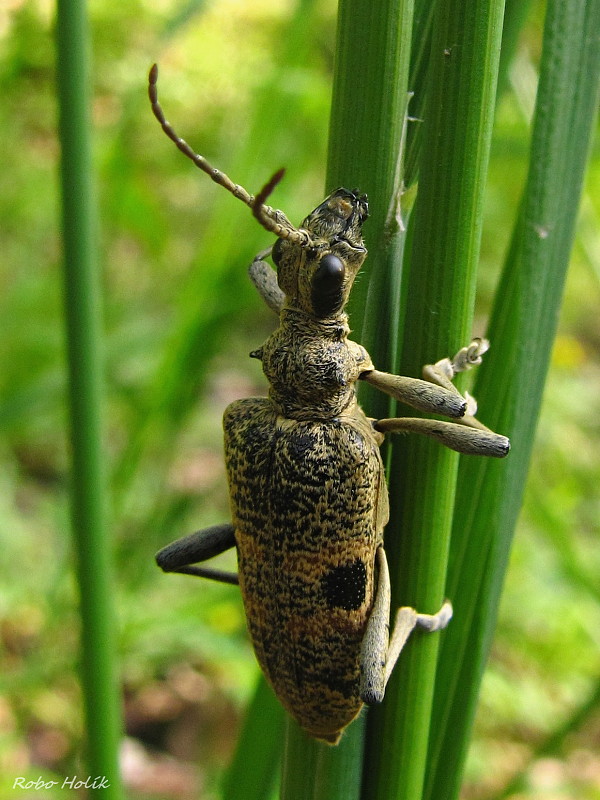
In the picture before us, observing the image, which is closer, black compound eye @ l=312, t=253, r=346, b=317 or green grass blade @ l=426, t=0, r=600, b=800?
green grass blade @ l=426, t=0, r=600, b=800

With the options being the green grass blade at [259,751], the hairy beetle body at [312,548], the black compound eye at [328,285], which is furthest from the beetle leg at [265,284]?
the green grass blade at [259,751]

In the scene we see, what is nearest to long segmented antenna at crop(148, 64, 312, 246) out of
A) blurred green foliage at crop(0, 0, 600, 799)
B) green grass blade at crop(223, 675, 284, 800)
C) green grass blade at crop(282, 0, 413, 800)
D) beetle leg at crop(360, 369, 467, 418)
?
green grass blade at crop(282, 0, 413, 800)

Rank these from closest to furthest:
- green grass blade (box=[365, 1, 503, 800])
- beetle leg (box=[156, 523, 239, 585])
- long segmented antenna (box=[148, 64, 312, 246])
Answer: green grass blade (box=[365, 1, 503, 800])
long segmented antenna (box=[148, 64, 312, 246])
beetle leg (box=[156, 523, 239, 585])

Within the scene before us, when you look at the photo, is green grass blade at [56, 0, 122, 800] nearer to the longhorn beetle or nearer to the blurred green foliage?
the longhorn beetle

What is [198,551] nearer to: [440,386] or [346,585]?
[346,585]

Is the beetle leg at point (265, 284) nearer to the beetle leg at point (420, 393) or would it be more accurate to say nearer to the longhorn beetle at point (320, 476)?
the longhorn beetle at point (320, 476)

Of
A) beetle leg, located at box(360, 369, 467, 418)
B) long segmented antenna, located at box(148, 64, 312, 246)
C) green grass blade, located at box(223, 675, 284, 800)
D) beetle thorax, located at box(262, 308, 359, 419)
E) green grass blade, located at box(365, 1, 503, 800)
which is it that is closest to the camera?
green grass blade, located at box(365, 1, 503, 800)

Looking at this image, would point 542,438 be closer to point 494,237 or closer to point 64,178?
point 494,237
